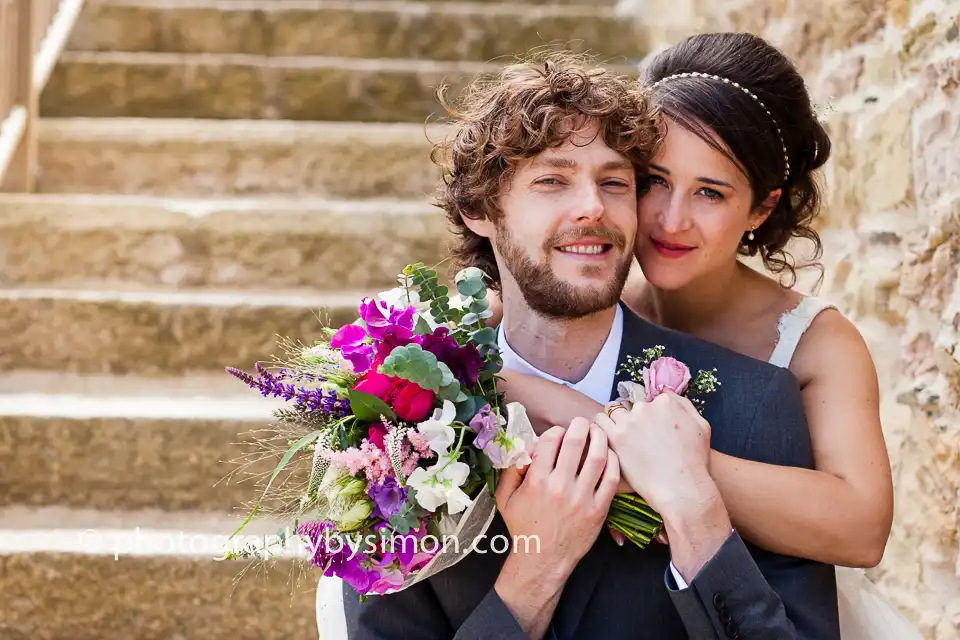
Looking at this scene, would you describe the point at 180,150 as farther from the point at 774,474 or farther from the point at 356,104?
the point at 774,474

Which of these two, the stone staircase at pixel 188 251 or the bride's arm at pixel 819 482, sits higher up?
the bride's arm at pixel 819 482

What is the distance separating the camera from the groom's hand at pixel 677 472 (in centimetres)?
150

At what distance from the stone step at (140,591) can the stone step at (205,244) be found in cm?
104

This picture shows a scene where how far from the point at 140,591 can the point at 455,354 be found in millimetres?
1537

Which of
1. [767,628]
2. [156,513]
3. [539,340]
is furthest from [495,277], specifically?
[156,513]

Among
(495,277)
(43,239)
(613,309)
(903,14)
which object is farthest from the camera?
(43,239)

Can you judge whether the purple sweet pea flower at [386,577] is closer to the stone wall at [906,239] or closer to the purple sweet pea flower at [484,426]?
the purple sweet pea flower at [484,426]

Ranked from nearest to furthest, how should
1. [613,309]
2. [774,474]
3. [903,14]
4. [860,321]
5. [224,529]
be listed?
[774,474], [613,309], [903,14], [860,321], [224,529]

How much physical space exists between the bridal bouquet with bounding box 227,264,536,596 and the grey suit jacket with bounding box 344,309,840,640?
0.51 ft

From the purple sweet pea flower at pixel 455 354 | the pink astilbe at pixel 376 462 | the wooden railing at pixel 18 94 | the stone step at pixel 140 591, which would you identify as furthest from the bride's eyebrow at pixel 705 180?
the wooden railing at pixel 18 94

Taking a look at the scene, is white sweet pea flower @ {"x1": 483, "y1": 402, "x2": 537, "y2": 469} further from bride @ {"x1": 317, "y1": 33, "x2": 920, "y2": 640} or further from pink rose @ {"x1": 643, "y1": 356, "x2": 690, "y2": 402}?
pink rose @ {"x1": 643, "y1": 356, "x2": 690, "y2": 402}

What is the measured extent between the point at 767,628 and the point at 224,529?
175 centimetres

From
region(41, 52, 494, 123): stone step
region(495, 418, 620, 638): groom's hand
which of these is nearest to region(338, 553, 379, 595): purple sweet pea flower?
region(495, 418, 620, 638): groom's hand

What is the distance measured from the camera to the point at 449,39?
425 cm
